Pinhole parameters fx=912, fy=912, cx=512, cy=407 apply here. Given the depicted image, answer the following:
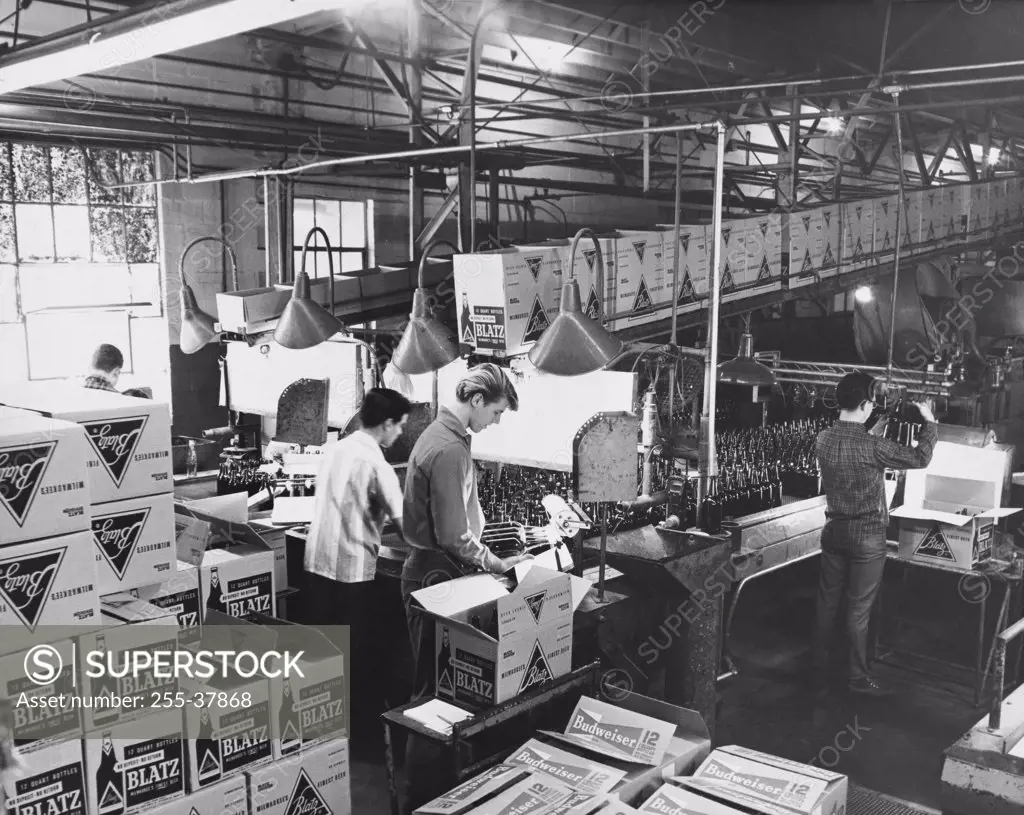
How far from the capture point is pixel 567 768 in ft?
6.96

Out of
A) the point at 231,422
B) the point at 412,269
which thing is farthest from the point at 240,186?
the point at 412,269

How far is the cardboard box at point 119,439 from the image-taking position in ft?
7.52

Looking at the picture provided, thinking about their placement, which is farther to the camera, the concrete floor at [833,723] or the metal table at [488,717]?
the concrete floor at [833,723]

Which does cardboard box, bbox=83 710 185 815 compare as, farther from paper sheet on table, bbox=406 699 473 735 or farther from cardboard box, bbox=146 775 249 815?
paper sheet on table, bbox=406 699 473 735

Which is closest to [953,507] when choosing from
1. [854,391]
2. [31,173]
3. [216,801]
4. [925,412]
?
[925,412]

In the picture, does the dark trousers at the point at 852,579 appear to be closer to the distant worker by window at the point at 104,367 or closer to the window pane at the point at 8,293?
the distant worker by window at the point at 104,367

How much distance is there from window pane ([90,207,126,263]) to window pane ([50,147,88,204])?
178 mm

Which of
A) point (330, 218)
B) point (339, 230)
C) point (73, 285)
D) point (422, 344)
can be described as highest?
point (330, 218)

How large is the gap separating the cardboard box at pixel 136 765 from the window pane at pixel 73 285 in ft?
20.1

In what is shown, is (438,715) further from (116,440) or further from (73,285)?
(73,285)

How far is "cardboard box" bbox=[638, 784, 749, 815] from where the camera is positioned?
6.29 ft

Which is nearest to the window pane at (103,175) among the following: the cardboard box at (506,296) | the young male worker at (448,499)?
the cardboard box at (506,296)

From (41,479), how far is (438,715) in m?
1.26

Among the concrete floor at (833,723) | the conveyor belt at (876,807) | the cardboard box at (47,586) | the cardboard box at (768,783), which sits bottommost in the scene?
the concrete floor at (833,723)
